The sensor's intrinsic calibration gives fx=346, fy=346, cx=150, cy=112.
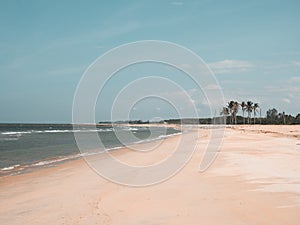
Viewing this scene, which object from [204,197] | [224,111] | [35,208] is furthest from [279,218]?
[224,111]

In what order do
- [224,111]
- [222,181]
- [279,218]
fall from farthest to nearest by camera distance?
[224,111]
[222,181]
[279,218]

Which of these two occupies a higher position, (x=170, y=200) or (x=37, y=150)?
(x=170, y=200)

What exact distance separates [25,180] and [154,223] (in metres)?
9.28

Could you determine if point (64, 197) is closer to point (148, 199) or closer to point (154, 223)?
point (148, 199)

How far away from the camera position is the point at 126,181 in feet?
42.9

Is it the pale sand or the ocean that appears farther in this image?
the ocean

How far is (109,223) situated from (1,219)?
299 cm

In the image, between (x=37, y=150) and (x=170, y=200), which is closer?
(x=170, y=200)

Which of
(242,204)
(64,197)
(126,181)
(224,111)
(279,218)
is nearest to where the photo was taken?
(279,218)

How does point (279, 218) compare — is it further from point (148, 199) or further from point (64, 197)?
point (64, 197)

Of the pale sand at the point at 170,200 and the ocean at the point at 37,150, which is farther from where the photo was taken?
the ocean at the point at 37,150

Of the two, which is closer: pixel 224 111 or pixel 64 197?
pixel 64 197

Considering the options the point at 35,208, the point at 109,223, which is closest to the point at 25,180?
the point at 35,208

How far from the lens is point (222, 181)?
11.7 metres
